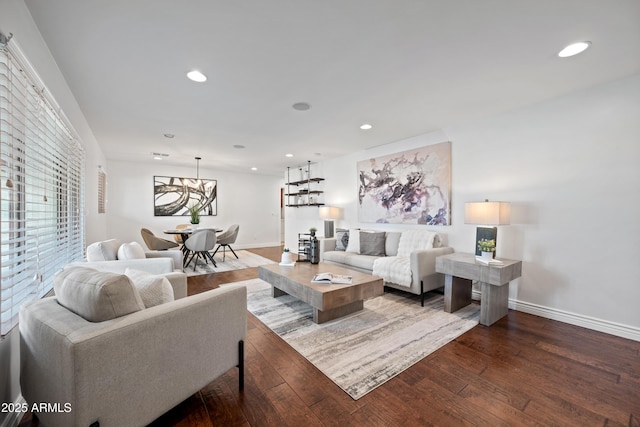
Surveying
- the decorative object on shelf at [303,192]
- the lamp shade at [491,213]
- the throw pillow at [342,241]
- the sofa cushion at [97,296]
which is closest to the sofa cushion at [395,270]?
the lamp shade at [491,213]

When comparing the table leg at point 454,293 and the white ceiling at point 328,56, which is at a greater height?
the white ceiling at point 328,56

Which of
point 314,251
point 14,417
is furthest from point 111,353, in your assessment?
point 314,251

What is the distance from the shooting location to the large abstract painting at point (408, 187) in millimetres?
3814

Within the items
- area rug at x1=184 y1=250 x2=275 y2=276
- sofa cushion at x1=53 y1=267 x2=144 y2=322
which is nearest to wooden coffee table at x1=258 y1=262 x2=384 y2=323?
sofa cushion at x1=53 y1=267 x2=144 y2=322

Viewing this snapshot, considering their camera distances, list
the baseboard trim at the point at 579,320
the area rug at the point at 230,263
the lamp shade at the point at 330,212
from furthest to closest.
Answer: the lamp shade at the point at 330,212 < the area rug at the point at 230,263 < the baseboard trim at the point at 579,320

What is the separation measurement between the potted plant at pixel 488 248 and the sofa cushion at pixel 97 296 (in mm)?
3110

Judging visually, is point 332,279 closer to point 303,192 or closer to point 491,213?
point 491,213

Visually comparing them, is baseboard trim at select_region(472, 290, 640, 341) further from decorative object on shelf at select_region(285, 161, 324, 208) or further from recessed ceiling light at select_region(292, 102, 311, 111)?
decorative object on shelf at select_region(285, 161, 324, 208)

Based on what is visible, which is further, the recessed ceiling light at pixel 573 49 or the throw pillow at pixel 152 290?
the recessed ceiling light at pixel 573 49

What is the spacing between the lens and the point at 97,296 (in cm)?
117

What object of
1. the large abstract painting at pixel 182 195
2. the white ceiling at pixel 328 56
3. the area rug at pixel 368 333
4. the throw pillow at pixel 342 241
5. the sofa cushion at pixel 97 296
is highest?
the white ceiling at pixel 328 56

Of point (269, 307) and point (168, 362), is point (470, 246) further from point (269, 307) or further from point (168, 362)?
point (168, 362)

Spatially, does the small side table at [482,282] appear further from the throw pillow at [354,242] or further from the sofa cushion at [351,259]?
the throw pillow at [354,242]

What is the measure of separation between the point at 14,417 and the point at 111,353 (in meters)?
0.97
